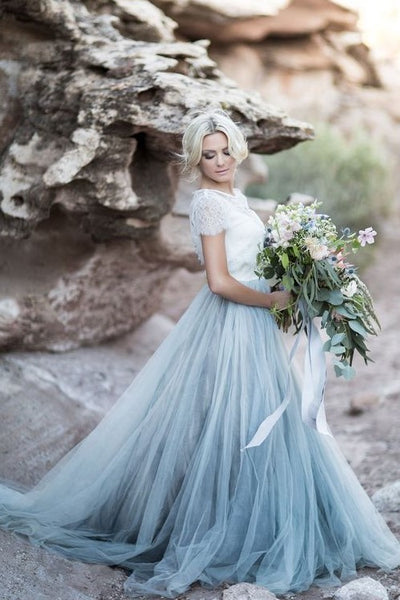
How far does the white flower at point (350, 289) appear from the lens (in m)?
2.96

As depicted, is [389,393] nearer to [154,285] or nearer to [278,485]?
[154,285]

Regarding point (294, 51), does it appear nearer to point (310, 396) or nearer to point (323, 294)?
point (323, 294)

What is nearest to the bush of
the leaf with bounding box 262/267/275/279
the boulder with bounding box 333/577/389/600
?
the leaf with bounding box 262/267/275/279

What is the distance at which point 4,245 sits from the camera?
14.3ft

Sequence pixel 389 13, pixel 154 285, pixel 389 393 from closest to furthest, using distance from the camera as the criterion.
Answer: pixel 154 285 < pixel 389 393 < pixel 389 13

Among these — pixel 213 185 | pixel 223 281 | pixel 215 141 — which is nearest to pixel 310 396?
pixel 223 281

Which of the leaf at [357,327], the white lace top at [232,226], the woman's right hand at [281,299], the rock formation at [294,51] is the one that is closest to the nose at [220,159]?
the white lace top at [232,226]

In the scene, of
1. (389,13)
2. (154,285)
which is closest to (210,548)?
(154,285)

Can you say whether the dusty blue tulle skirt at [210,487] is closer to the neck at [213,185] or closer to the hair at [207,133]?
the neck at [213,185]

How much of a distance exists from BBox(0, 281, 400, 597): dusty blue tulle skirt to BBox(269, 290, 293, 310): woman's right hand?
0.45 feet

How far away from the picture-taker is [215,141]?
10.2 ft

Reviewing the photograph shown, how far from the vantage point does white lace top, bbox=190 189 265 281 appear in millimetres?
3104

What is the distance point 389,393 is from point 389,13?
7.94 metres

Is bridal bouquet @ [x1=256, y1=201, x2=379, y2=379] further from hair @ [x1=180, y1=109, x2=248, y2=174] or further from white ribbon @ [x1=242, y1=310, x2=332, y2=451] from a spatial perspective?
hair @ [x1=180, y1=109, x2=248, y2=174]
